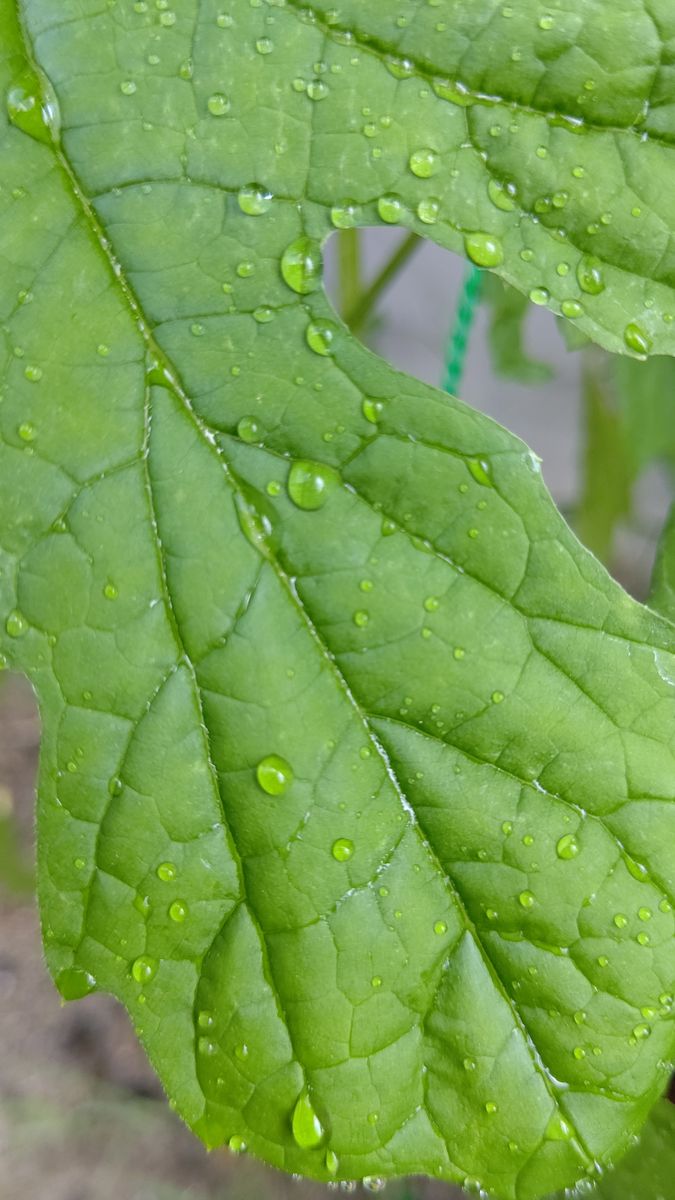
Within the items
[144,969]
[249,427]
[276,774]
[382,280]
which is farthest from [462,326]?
[144,969]

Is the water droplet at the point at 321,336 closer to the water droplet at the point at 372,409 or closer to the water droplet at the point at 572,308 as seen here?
the water droplet at the point at 372,409

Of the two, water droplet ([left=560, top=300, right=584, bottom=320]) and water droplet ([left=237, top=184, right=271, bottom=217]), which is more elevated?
water droplet ([left=237, top=184, right=271, bottom=217])

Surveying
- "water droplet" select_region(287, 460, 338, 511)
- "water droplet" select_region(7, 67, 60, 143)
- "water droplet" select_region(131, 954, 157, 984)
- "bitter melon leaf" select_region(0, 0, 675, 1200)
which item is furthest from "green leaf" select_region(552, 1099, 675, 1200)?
"water droplet" select_region(7, 67, 60, 143)

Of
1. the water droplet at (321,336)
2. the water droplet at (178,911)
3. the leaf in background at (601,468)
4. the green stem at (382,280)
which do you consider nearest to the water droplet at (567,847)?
the water droplet at (178,911)

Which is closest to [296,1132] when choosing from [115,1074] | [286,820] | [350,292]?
[286,820]

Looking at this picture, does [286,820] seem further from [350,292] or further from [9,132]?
[350,292]

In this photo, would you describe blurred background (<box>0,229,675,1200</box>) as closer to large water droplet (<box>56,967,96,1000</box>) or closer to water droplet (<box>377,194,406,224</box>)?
water droplet (<box>377,194,406,224</box>)
